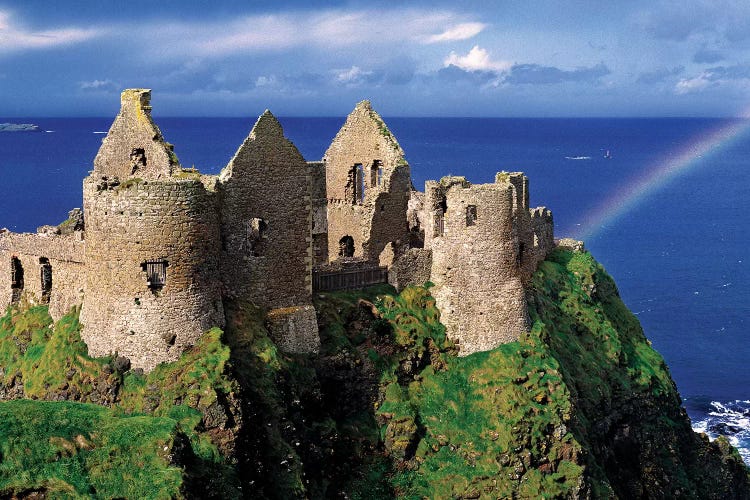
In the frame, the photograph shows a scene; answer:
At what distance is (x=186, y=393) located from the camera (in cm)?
3503

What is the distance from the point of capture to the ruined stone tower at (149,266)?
116ft

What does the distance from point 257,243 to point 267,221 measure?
3.05 feet

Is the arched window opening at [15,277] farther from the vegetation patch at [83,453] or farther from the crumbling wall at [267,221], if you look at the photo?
the vegetation patch at [83,453]

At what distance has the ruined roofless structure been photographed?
35688mm

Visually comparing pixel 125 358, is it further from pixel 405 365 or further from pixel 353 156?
pixel 353 156

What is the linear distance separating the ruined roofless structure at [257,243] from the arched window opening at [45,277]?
2.4 inches

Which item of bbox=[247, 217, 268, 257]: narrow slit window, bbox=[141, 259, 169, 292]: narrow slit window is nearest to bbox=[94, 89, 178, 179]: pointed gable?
bbox=[247, 217, 268, 257]: narrow slit window

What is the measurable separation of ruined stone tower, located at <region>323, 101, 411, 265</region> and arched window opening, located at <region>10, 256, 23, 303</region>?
15.7 metres

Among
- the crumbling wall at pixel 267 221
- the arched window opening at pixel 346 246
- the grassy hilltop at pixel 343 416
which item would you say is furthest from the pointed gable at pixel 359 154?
the crumbling wall at pixel 267 221

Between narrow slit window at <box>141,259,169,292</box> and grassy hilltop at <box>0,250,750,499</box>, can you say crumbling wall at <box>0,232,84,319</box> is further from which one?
narrow slit window at <box>141,259,169,292</box>

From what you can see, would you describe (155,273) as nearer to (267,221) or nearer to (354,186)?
(267,221)

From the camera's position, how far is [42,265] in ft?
140

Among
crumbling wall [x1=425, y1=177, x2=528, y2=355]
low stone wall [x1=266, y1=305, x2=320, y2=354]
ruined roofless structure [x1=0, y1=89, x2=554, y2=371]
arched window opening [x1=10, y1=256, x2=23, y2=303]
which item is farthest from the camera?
crumbling wall [x1=425, y1=177, x2=528, y2=355]

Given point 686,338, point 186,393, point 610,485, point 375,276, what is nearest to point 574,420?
point 610,485
